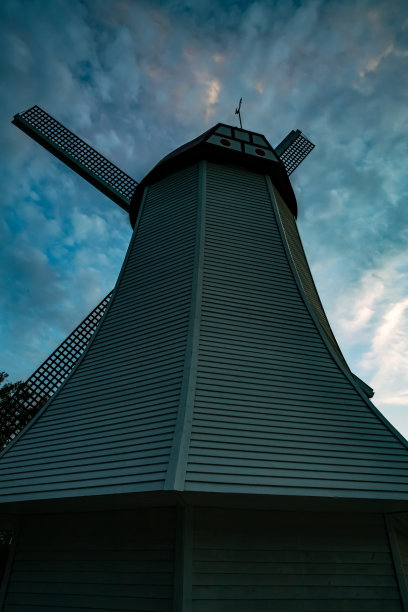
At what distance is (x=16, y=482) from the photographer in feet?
15.4

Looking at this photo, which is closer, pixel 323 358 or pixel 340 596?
pixel 340 596

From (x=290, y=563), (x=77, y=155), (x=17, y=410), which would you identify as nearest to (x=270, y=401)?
(x=290, y=563)

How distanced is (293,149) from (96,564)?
13.9 metres

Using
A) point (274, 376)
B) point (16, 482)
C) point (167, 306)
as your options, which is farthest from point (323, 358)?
point (16, 482)

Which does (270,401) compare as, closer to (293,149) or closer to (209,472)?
(209,472)

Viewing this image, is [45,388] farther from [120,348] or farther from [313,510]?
[313,510]

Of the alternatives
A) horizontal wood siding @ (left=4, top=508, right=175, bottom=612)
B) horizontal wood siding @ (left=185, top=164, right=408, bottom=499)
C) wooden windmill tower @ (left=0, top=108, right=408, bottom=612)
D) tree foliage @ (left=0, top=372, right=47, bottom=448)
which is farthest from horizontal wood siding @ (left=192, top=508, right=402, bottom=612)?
tree foliage @ (left=0, top=372, right=47, bottom=448)

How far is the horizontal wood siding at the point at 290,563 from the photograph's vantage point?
12.8 feet

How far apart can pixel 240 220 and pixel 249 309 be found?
245 centimetres

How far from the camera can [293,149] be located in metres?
13.7

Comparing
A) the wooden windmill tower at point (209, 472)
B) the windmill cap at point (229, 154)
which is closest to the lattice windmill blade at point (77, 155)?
the windmill cap at point (229, 154)

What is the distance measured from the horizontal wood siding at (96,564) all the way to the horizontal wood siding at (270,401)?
1.20 metres

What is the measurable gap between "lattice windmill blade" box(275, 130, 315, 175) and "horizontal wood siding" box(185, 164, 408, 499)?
25.2 feet

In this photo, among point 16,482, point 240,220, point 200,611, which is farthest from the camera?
point 240,220
